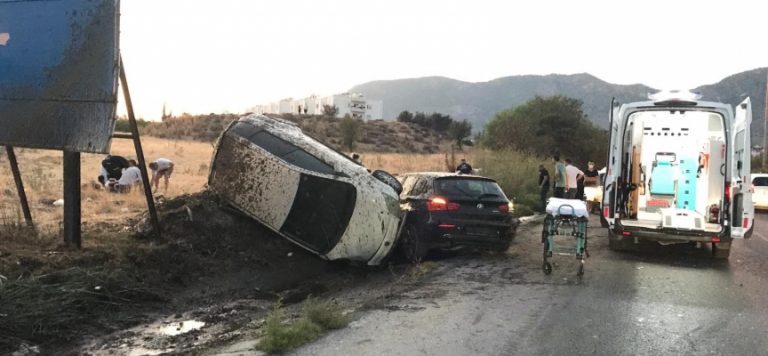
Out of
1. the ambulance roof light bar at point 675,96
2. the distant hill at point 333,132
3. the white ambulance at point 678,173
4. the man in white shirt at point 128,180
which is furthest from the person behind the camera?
the distant hill at point 333,132

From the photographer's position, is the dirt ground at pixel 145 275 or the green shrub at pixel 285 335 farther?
the dirt ground at pixel 145 275

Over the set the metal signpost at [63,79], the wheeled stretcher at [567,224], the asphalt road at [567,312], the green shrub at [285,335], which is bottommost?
the asphalt road at [567,312]

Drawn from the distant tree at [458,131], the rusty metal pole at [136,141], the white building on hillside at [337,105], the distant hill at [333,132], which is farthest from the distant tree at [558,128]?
the white building on hillside at [337,105]

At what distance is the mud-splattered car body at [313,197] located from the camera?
9039 mm

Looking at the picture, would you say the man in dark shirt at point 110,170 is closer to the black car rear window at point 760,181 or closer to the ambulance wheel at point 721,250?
the ambulance wheel at point 721,250

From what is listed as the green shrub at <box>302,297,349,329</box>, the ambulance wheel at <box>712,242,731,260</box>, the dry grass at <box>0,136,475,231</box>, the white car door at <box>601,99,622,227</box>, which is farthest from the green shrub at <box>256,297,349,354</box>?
the ambulance wheel at <box>712,242,731,260</box>

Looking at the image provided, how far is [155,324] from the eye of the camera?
6.57 m

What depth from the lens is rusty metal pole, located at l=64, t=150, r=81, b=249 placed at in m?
8.01

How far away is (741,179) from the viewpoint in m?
9.56

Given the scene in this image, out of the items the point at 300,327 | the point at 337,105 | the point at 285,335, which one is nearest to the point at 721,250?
the point at 300,327

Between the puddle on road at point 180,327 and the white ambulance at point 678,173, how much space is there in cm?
686

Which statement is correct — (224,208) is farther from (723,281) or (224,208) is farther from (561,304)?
(723,281)

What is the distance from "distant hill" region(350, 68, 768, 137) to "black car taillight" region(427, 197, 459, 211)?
4475 inches

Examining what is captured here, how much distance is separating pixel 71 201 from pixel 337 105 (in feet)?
302
